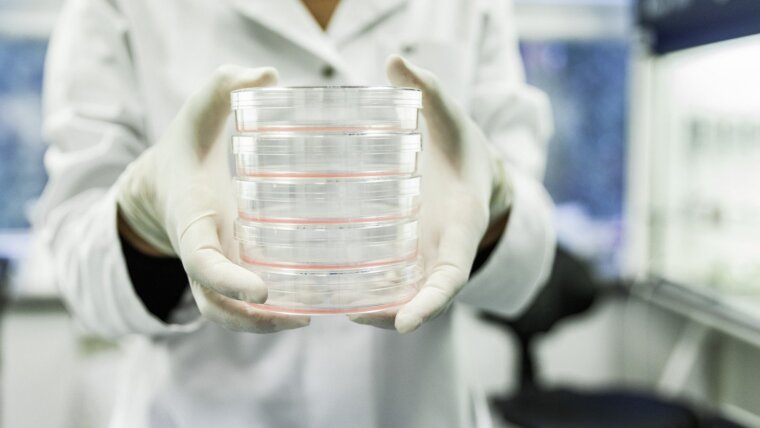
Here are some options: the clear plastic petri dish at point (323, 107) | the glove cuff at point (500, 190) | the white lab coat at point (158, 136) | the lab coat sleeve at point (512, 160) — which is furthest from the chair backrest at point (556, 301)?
the clear plastic petri dish at point (323, 107)

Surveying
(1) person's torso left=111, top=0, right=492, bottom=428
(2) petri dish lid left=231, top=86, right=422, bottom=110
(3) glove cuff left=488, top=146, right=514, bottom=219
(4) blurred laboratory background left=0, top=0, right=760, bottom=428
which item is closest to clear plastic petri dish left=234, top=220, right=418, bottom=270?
(2) petri dish lid left=231, top=86, right=422, bottom=110

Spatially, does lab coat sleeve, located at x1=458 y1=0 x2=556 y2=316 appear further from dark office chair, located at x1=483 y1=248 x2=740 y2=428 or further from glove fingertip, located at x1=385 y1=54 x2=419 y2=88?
dark office chair, located at x1=483 y1=248 x2=740 y2=428

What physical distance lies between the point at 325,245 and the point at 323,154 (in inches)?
3.2

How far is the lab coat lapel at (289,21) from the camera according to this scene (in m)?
0.98

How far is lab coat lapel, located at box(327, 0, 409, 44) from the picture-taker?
1.01m

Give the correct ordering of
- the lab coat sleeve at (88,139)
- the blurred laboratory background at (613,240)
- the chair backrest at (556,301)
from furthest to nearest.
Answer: the chair backrest at (556,301) → the blurred laboratory background at (613,240) → the lab coat sleeve at (88,139)

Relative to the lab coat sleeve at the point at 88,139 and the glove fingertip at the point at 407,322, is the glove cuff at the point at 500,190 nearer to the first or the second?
the glove fingertip at the point at 407,322

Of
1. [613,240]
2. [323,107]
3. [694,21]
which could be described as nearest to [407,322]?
[323,107]

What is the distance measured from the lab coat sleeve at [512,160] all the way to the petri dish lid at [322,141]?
10.9 inches

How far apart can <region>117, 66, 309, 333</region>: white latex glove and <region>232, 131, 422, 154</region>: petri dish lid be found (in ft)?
0.18

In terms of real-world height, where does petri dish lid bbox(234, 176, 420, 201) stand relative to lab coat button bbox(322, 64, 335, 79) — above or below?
below

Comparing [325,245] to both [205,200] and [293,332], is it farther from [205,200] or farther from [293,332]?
[293,332]

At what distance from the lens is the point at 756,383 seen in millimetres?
2779

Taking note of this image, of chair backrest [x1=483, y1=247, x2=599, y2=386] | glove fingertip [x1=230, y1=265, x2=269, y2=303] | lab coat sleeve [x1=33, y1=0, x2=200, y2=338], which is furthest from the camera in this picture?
chair backrest [x1=483, y1=247, x2=599, y2=386]
